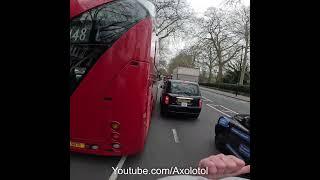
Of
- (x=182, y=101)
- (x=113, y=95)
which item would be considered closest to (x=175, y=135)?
(x=182, y=101)

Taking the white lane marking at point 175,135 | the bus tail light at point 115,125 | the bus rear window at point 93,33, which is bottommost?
the white lane marking at point 175,135

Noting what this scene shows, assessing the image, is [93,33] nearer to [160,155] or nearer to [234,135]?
[160,155]

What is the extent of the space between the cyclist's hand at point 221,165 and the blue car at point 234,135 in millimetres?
3112

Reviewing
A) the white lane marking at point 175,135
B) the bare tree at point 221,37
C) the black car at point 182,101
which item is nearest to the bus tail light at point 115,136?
the white lane marking at point 175,135

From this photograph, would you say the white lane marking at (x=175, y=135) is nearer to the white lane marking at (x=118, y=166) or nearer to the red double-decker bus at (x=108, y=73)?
the white lane marking at (x=118, y=166)

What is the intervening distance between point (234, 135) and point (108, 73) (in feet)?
9.61

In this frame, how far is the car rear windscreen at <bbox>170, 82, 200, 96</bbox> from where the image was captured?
479 inches

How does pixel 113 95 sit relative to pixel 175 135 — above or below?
above

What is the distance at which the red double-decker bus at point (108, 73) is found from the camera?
187 inches

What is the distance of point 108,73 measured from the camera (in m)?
4.85

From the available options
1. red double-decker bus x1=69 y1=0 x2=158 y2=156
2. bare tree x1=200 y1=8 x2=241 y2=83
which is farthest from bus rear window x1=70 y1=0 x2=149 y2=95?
bare tree x1=200 y1=8 x2=241 y2=83

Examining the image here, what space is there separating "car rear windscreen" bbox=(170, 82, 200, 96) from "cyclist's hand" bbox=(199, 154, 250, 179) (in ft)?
33.8
